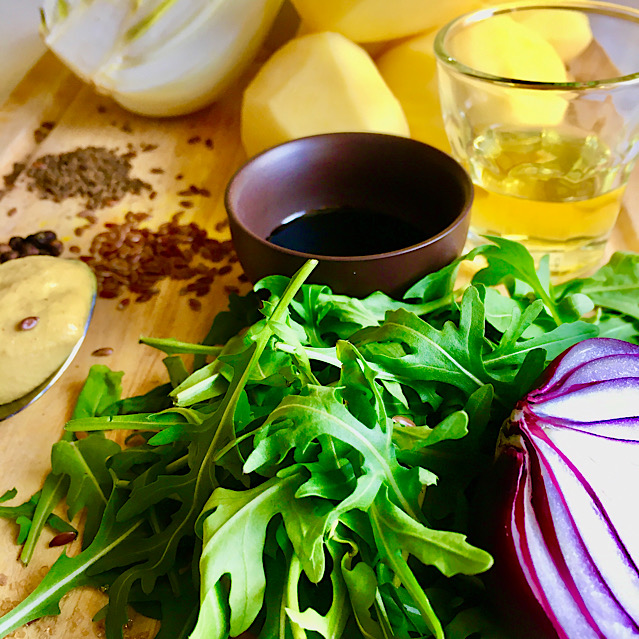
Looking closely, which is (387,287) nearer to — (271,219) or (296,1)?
(271,219)

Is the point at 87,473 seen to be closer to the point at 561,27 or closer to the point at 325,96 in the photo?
the point at 325,96

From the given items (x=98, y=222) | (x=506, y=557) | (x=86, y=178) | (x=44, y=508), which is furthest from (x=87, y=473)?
(x=86, y=178)

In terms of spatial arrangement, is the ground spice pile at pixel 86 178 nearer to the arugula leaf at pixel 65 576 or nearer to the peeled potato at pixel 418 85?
the peeled potato at pixel 418 85

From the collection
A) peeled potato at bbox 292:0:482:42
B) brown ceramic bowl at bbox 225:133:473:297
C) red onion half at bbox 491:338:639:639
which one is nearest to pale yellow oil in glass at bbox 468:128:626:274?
brown ceramic bowl at bbox 225:133:473:297

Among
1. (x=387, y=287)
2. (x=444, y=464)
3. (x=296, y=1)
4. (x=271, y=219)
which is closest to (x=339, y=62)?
(x=296, y=1)

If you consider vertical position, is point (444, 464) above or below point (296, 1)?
below

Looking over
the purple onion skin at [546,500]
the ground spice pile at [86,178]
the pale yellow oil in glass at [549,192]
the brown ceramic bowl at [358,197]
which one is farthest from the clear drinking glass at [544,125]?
the ground spice pile at [86,178]
